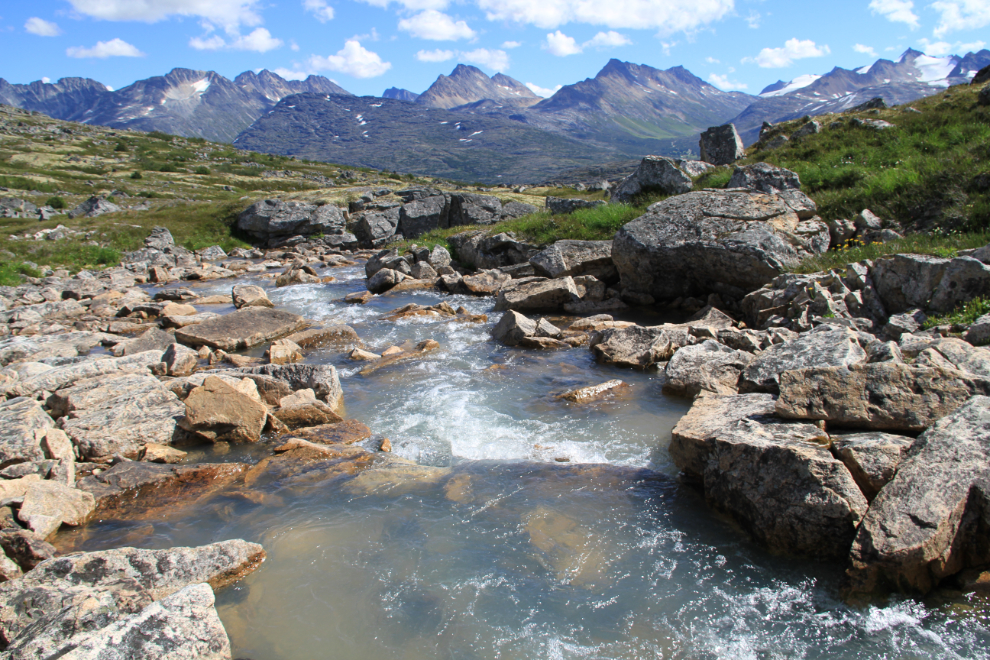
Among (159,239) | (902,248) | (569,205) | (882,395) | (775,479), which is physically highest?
(569,205)

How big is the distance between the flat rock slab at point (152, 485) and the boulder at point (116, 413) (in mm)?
743

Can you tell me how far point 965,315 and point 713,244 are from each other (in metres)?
6.85

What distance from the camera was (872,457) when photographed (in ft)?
17.2

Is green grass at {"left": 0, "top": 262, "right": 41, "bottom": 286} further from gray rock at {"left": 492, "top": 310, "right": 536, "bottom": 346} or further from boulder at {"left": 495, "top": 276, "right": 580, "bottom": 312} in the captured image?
gray rock at {"left": 492, "top": 310, "right": 536, "bottom": 346}

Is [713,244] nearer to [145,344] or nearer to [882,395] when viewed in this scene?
[882,395]

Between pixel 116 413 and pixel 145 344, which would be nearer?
pixel 116 413

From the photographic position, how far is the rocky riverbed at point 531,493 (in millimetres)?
4547

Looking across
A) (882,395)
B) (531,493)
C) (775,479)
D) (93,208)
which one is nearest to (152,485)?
(531,493)

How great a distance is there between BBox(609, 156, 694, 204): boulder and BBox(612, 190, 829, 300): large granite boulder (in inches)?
209

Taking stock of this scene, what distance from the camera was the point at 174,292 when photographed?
23.4 meters

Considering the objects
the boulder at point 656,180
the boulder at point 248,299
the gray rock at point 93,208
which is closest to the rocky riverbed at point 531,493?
the boulder at point 248,299

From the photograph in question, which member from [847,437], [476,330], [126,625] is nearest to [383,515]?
[126,625]

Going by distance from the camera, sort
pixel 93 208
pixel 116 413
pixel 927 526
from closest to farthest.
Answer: pixel 927 526, pixel 116 413, pixel 93 208

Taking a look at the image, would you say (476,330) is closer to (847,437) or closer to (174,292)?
(847,437)
